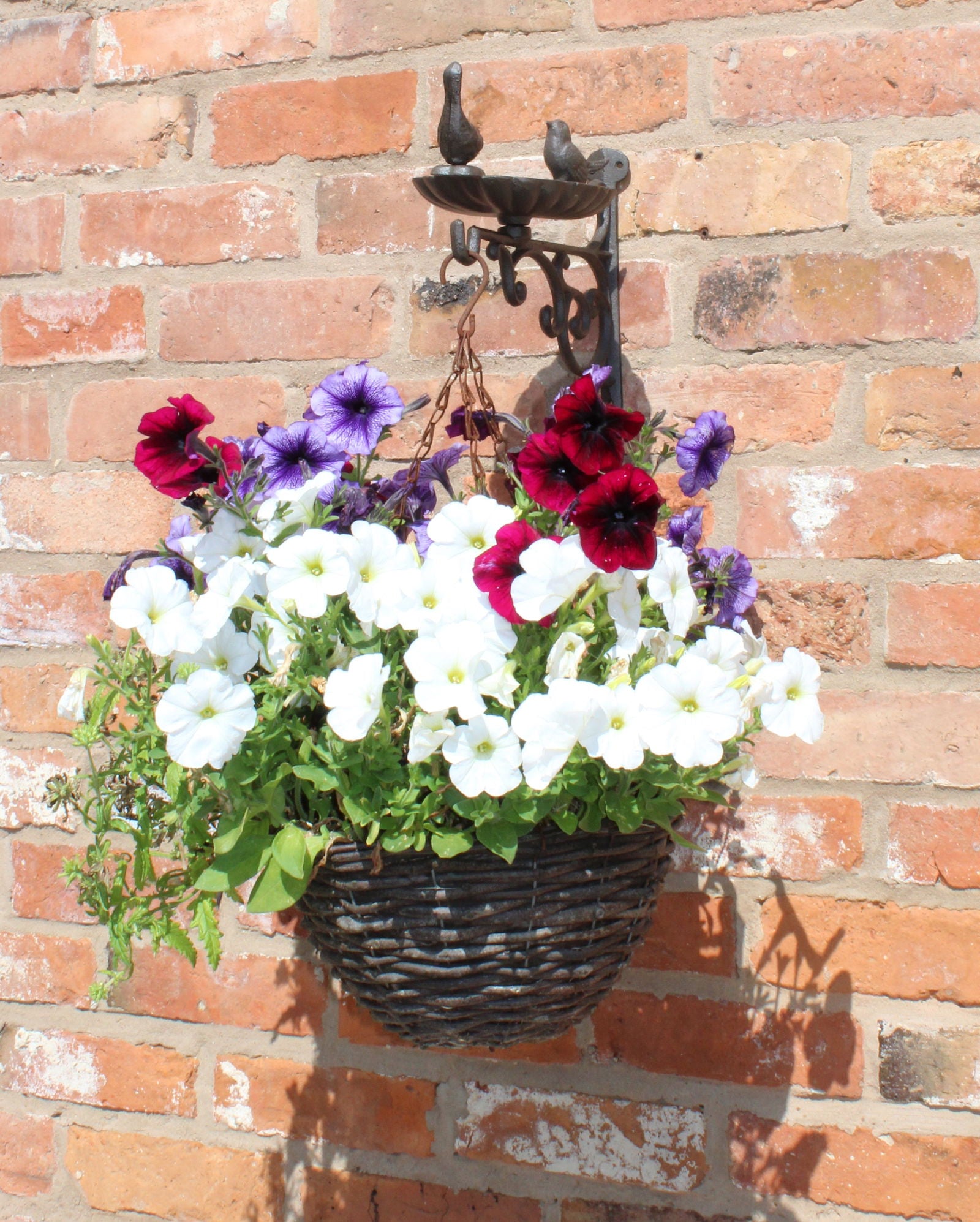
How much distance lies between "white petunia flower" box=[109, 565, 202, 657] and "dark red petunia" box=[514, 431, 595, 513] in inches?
9.5

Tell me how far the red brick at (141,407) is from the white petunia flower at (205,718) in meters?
0.51

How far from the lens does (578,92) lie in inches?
41.1

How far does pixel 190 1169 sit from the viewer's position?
1.13 m

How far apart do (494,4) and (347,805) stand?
32.1 inches

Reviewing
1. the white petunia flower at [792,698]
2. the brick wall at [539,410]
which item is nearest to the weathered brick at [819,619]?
the brick wall at [539,410]

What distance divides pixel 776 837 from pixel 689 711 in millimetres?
381

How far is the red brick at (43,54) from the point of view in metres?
1.17

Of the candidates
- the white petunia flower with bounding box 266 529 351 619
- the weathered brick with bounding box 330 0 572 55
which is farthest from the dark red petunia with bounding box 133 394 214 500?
the weathered brick with bounding box 330 0 572 55

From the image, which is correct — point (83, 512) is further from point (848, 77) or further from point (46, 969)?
point (848, 77)

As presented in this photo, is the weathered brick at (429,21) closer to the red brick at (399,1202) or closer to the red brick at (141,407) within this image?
the red brick at (141,407)

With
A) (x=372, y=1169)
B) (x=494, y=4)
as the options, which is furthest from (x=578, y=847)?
(x=494, y=4)

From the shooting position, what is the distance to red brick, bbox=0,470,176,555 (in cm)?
115

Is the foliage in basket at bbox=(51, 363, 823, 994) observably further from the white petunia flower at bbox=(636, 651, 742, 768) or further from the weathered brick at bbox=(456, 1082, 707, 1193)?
the weathered brick at bbox=(456, 1082, 707, 1193)

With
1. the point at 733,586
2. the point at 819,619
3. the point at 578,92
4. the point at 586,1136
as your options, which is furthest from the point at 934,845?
the point at 578,92
